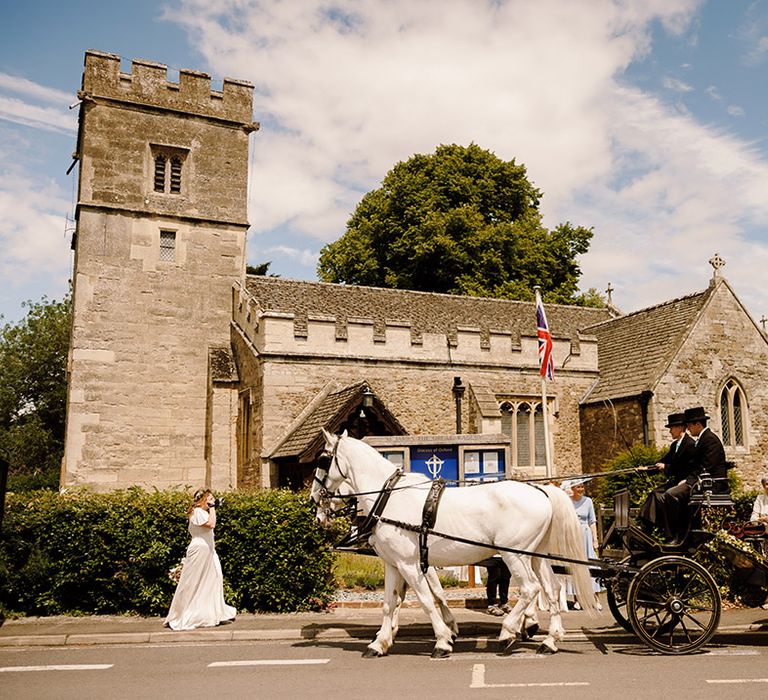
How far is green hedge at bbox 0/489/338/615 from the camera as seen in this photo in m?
10.5

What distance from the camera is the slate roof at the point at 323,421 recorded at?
17.3 m

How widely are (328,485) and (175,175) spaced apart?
1686 cm

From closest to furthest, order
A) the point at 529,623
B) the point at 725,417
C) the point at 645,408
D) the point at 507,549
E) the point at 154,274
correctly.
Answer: the point at 507,549 < the point at 529,623 < the point at 645,408 < the point at 725,417 < the point at 154,274

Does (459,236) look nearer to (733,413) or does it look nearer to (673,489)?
(733,413)

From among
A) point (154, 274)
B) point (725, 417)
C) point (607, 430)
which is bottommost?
point (607, 430)

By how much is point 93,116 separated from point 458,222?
15573mm

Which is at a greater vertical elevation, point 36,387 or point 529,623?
point 36,387

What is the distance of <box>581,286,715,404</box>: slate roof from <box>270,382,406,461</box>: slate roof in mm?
7034

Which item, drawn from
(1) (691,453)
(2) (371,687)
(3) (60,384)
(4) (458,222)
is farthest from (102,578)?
(3) (60,384)

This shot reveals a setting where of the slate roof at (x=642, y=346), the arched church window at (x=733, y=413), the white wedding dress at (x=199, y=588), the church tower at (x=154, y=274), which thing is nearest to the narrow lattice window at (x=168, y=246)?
the church tower at (x=154, y=274)

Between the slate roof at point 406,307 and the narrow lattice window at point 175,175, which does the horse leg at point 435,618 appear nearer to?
the slate roof at point 406,307

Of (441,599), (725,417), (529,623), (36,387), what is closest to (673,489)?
(529,623)

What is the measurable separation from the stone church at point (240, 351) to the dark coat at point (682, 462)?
11344mm

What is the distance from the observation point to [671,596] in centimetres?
759
